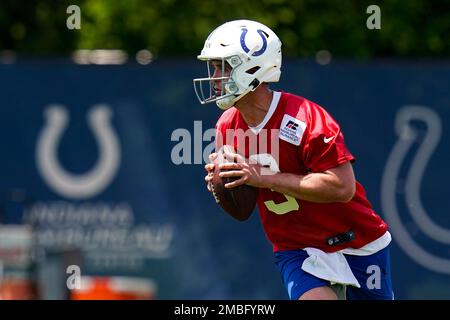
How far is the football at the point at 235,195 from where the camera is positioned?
6754 mm

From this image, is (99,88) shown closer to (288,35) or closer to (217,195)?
(288,35)

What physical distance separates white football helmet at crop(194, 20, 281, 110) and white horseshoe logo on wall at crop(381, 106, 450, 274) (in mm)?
4877

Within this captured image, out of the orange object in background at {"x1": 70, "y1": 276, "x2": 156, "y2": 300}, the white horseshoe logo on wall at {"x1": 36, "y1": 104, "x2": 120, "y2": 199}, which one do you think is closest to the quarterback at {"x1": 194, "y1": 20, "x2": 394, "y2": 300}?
the orange object in background at {"x1": 70, "y1": 276, "x2": 156, "y2": 300}

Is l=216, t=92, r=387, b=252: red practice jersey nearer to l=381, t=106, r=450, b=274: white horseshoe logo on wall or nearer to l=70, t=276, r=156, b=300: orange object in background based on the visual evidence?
l=70, t=276, r=156, b=300: orange object in background

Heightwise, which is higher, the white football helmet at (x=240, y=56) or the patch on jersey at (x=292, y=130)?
the white football helmet at (x=240, y=56)

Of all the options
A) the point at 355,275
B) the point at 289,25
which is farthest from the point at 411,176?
the point at 355,275

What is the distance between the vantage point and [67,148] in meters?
11.8

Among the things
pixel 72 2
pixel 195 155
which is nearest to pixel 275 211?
pixel 195 155

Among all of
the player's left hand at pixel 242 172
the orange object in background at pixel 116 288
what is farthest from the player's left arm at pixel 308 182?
the orange object in background at pixel 116 288

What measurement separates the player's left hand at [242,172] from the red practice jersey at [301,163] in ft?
0.35

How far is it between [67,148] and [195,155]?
2204 mm

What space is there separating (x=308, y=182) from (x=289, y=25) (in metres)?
8.85

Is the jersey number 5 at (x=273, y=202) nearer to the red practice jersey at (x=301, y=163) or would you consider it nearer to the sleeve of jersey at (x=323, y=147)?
the red practice jersey at (x=301, y=163)

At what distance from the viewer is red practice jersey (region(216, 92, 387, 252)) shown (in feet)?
21.8
